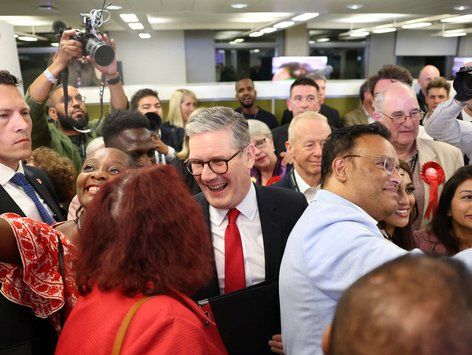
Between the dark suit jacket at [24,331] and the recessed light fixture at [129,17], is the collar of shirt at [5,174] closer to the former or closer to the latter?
the dark suit jacket at [24,331]

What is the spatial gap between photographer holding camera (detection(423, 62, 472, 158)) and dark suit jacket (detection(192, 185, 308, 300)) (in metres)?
1.15

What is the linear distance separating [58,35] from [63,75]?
390 mm

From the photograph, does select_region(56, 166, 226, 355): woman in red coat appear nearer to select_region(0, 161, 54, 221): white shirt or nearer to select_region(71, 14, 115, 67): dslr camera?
select_region(0, 161, 54, 221): white shirt

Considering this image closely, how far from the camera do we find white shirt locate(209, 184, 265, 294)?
5.07 ft

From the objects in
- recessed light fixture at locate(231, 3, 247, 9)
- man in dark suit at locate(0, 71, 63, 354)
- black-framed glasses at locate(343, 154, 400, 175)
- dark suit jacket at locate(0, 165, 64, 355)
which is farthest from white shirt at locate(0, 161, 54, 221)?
recessed light fixture at locate(231, 3, 247, 9)

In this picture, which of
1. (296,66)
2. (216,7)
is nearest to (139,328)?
(216,7)

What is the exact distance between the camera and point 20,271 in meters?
1.07

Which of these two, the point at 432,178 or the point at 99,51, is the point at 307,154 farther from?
the point at 99,51

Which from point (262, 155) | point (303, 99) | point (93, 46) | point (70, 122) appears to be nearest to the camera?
point (93, 46)

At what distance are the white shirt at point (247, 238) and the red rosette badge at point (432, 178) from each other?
1.05 m

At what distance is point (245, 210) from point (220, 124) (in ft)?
1.16

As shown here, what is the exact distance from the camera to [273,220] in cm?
162

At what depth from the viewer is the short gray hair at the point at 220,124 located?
5.22 feet

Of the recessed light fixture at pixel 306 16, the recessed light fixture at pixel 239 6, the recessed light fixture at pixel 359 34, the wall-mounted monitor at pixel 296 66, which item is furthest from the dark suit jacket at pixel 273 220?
the recessed light fixture at pixel 359 34
